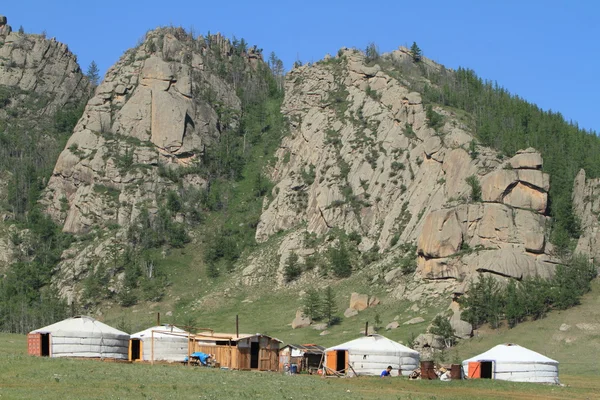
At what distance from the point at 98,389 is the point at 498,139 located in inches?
3971

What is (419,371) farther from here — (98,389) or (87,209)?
(87,209)

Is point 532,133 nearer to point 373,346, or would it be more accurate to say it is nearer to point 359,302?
point 359,302

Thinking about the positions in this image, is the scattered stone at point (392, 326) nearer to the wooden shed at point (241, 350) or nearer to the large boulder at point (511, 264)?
the large boulder at point (511, 264)

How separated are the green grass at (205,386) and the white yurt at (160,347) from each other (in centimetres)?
1240

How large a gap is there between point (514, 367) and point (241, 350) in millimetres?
22471

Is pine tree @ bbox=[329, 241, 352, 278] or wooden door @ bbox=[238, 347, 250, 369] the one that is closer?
wooden door @ bbox=[238, 347, 250, 369]

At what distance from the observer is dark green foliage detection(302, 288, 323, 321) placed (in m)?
128

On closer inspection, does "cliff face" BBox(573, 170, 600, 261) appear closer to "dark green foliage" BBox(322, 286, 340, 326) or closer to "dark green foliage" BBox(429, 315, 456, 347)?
"dark green foliage" BBox(429, 315, 456, 347)

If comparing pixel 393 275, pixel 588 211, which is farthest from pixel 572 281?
pixel 393 275

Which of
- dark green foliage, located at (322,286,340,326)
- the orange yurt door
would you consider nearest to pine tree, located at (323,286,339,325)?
dark green foliage, located at (322,286,340,326)

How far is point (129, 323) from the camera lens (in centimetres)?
13875

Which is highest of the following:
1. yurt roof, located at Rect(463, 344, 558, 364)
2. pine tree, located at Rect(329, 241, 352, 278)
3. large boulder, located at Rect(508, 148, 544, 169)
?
large boulder, located at Rect(508, 148, 544, 169)

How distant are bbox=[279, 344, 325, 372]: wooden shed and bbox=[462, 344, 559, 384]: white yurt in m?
14.2

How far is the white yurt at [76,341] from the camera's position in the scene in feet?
269
